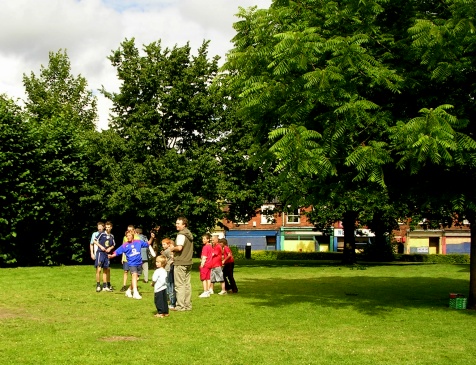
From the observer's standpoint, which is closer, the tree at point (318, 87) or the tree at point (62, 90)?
the tree at point (318, 87)

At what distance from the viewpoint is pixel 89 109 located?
63.7m

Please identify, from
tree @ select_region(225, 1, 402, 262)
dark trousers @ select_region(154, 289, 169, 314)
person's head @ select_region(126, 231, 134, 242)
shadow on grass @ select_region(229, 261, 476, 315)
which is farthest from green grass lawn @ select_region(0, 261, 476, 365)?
tree @ select_region(225, 1, 402, 262)

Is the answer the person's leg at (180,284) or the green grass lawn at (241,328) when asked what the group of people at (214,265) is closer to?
the green grass lawn at (241,328)

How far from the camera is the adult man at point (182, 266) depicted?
16234 mm

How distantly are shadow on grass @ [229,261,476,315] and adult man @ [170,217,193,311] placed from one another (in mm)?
2543

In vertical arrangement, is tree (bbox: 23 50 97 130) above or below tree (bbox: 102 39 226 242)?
above

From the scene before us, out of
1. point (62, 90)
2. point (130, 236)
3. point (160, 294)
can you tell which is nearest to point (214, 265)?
point (130, 236)

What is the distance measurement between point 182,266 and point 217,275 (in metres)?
4.50

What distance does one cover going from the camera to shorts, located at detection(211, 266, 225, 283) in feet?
67.9

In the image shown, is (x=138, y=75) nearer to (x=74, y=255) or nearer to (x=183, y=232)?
(x=74, y=255)

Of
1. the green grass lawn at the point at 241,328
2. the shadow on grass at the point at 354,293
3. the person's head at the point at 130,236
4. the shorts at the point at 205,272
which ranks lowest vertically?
the shadow on grass at the point at 354,293

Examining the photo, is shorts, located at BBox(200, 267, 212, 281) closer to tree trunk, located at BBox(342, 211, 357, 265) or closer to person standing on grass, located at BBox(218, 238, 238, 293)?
person standing on grass, located at BBox(218, 238, 238, 293)

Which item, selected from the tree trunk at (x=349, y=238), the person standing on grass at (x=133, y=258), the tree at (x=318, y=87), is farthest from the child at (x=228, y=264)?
the tree trunk at (x=349, y=238)

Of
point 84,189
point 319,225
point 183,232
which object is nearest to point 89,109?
point 319,225
